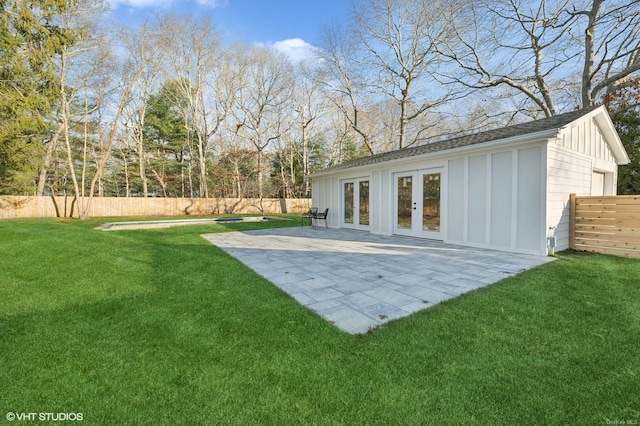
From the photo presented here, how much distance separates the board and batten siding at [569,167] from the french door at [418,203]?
2.14 meters

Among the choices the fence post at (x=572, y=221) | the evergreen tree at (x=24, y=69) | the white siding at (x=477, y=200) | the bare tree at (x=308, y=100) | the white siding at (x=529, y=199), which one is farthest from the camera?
the bare tree at (x=308, y=100)

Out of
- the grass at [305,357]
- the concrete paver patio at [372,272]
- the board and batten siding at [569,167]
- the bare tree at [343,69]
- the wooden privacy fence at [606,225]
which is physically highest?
the bare tree at [343,69]

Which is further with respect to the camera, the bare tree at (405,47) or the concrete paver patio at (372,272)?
the bare tree at (405,47)

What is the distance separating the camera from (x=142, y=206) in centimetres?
1692

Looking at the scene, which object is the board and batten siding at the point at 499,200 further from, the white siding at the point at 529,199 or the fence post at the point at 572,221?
the fence post at the point at 572,221

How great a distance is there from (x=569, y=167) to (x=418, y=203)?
3069 millimetres

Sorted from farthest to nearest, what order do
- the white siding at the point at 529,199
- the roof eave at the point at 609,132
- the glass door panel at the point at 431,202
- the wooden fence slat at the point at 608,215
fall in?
the glass door panel at the point at 431,202 < the roof eave at the point at 609,132 < the white siding at the point at 529,199 < the wooden fence slat at the point at 608,215

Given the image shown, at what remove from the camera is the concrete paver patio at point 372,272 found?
3017 millimetres

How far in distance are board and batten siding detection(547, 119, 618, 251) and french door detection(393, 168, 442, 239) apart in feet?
7.03

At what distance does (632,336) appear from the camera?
91.1 inches

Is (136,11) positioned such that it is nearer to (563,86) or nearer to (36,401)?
(36,401)

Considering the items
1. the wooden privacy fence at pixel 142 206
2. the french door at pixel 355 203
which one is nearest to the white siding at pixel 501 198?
the french door at pixel 355 203

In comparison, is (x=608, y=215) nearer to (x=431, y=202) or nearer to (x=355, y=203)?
(x=431, y=202)

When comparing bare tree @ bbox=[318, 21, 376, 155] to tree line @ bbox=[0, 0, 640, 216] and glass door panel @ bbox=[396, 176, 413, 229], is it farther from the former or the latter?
glass door panel @ bbox=[396, 176, 413, 229]
